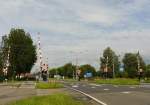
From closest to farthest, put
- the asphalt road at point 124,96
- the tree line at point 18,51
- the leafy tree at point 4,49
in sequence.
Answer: the asphalt road at point 124,96
the leafy tree at point 4,49
the tree line at point 18,51

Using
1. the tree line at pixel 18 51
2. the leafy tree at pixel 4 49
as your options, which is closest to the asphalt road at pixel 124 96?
the tree line at pixel 18 51

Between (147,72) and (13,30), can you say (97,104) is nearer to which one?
(13,30)

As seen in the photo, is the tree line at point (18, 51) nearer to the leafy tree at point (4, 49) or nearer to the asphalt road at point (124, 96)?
the leafy tree at point (4, 49)

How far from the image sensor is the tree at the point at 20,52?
116188mm

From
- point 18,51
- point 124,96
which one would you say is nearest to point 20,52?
point 18,51

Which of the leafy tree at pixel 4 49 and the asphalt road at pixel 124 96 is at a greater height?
the leafy tree at pixel 4 49

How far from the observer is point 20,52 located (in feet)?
385

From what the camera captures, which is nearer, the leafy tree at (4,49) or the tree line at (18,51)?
the leafy tree at (4,49)

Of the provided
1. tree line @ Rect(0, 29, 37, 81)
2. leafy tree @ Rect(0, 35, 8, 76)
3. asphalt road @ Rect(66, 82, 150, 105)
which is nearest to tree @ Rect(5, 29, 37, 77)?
tree line @ Rect(0, 29, 37, 81)

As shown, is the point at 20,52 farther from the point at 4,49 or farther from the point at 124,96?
the point at 124,96

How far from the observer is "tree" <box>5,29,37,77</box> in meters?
116

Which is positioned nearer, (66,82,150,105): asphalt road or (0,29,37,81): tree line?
(66,82,150,105): asphalt road

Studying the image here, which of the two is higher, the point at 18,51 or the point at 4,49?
the point at 4,49

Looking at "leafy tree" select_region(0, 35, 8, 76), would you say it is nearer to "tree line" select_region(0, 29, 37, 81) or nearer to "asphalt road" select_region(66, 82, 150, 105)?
"tree line" select_region(0, 29, 37, 81)
